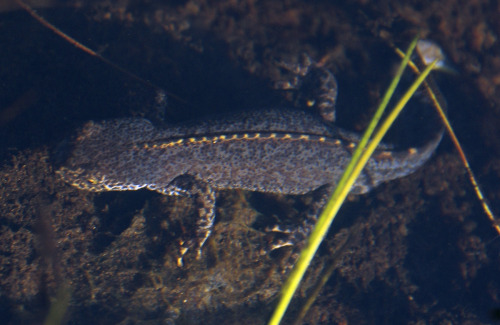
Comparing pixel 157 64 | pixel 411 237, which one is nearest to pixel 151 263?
pixel 157 64

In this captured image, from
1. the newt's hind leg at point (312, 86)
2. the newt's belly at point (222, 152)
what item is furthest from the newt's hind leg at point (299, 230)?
the newt's hind leg at point (312, 86)

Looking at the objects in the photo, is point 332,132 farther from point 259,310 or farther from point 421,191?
point 259,310

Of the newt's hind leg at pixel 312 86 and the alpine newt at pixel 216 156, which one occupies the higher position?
the newt's hind leg at pixel 312 86

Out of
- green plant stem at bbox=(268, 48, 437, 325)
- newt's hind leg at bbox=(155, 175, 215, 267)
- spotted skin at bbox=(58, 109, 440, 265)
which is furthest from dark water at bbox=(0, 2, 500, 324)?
green plant stem at bbox=(268, 48, 437, 325)

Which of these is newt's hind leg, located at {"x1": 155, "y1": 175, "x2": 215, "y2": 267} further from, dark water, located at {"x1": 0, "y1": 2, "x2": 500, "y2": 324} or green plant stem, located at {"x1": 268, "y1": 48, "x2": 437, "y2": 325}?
green plant stem, located at {"x1": 268, "y1": 48, "x2": 437, "y2": 325}

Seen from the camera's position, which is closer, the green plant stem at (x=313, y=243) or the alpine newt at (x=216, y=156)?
Result: the green plant stem at (x=313, y=243)

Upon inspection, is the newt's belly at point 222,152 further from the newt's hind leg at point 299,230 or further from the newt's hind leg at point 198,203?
the newt's hind leg at point 299,230
